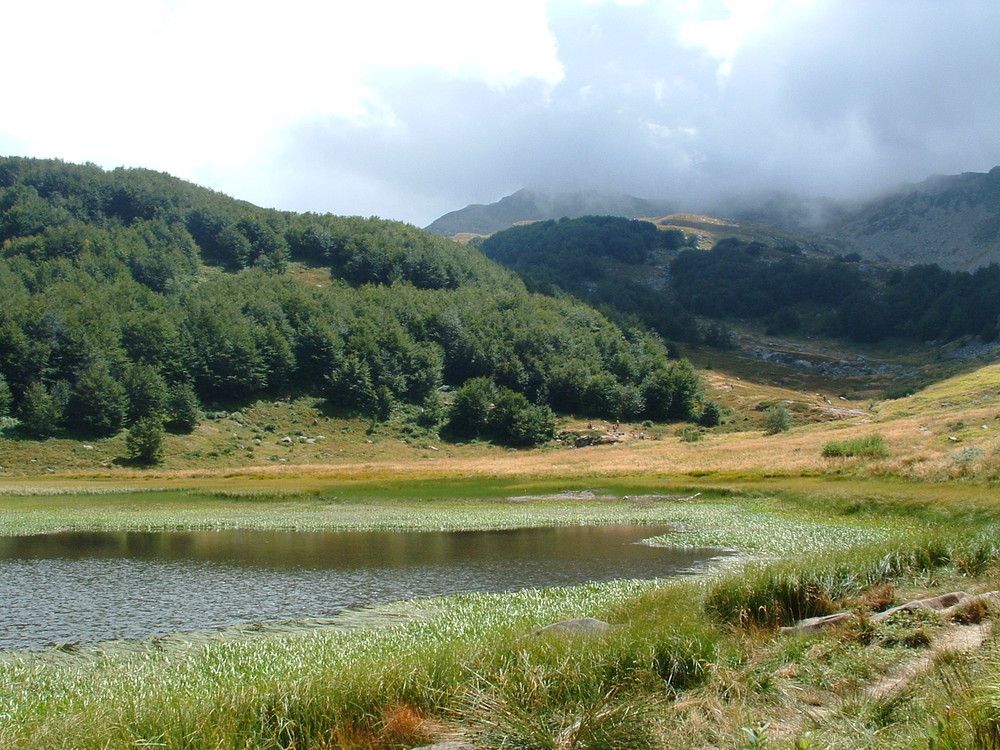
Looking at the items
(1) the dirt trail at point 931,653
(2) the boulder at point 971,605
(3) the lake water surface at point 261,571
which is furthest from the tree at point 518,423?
(1) the dirt trail at point 931,653

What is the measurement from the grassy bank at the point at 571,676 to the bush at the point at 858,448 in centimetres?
3813

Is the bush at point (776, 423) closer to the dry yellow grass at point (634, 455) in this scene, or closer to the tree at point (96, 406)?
the dry yellow grass at point (634, 455)

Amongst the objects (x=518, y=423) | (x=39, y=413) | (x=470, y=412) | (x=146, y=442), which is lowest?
(x=518, y=423)

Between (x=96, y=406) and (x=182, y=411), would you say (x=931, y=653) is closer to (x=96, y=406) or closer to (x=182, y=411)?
(x=96, y=406)

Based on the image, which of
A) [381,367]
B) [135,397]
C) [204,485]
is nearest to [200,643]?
[204,485]

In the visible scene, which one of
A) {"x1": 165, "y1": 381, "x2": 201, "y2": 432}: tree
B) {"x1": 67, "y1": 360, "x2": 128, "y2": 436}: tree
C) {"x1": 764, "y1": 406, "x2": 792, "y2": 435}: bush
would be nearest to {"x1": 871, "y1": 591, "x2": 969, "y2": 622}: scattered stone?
{"x1": 764, "y1": 406, "x2": 792, "y2": 435}: bush

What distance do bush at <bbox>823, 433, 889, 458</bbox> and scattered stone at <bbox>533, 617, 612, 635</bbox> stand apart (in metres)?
48.2

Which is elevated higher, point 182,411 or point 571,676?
point 571,676

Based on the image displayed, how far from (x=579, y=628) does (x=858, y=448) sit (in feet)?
173

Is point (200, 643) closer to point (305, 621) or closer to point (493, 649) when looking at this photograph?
point (305, 621)

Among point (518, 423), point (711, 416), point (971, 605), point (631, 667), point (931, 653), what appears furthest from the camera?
point (711, 416)

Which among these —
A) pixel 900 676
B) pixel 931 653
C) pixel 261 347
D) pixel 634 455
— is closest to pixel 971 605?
pixel 931 653

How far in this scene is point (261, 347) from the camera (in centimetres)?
13762

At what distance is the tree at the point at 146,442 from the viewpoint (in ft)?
306
